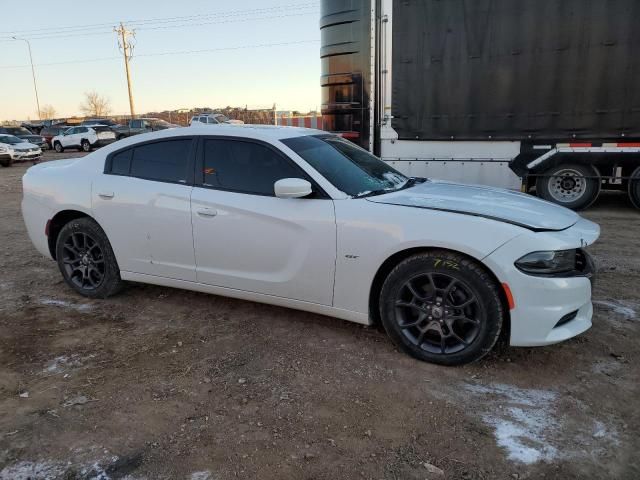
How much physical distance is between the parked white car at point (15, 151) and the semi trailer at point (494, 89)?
18.5m

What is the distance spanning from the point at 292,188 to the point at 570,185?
6534 millimetres

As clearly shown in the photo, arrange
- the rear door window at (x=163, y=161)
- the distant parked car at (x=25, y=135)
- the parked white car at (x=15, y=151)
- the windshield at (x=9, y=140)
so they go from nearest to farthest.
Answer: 1. the rear door window at (x=163, y=161)
2. the parked white car at (x=15, y=151)
3. the windshield at (x=9, y=140)
4. the distant parked car at (x=25, y=135)

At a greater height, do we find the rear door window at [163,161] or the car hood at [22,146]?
the rear door window at [163,161]

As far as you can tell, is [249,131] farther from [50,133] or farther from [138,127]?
[50,133]

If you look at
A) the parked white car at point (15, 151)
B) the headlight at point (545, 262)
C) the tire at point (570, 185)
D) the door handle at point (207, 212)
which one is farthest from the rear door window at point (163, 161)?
the parked white car at point (15, 151)

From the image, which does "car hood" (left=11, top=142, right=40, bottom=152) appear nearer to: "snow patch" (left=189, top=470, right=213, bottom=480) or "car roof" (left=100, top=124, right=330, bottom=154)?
"car roof" (left=100, top=124, right=330, bottom=154)

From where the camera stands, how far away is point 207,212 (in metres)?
3.84

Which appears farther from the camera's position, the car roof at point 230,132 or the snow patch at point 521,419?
the car roof at point 230,132

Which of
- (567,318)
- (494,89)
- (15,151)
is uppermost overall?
(494,89)

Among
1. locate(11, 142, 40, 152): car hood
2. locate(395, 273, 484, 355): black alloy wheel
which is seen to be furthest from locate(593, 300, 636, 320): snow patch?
locate(11, 142, 40, 152): car hood

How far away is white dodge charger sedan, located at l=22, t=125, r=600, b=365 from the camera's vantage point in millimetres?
3047

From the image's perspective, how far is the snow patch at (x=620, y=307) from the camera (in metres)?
3.94

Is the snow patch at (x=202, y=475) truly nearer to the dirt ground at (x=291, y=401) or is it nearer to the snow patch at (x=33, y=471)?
the dirt ground at (x=291, y=401)

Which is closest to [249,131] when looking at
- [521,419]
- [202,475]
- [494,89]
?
[202,475]
